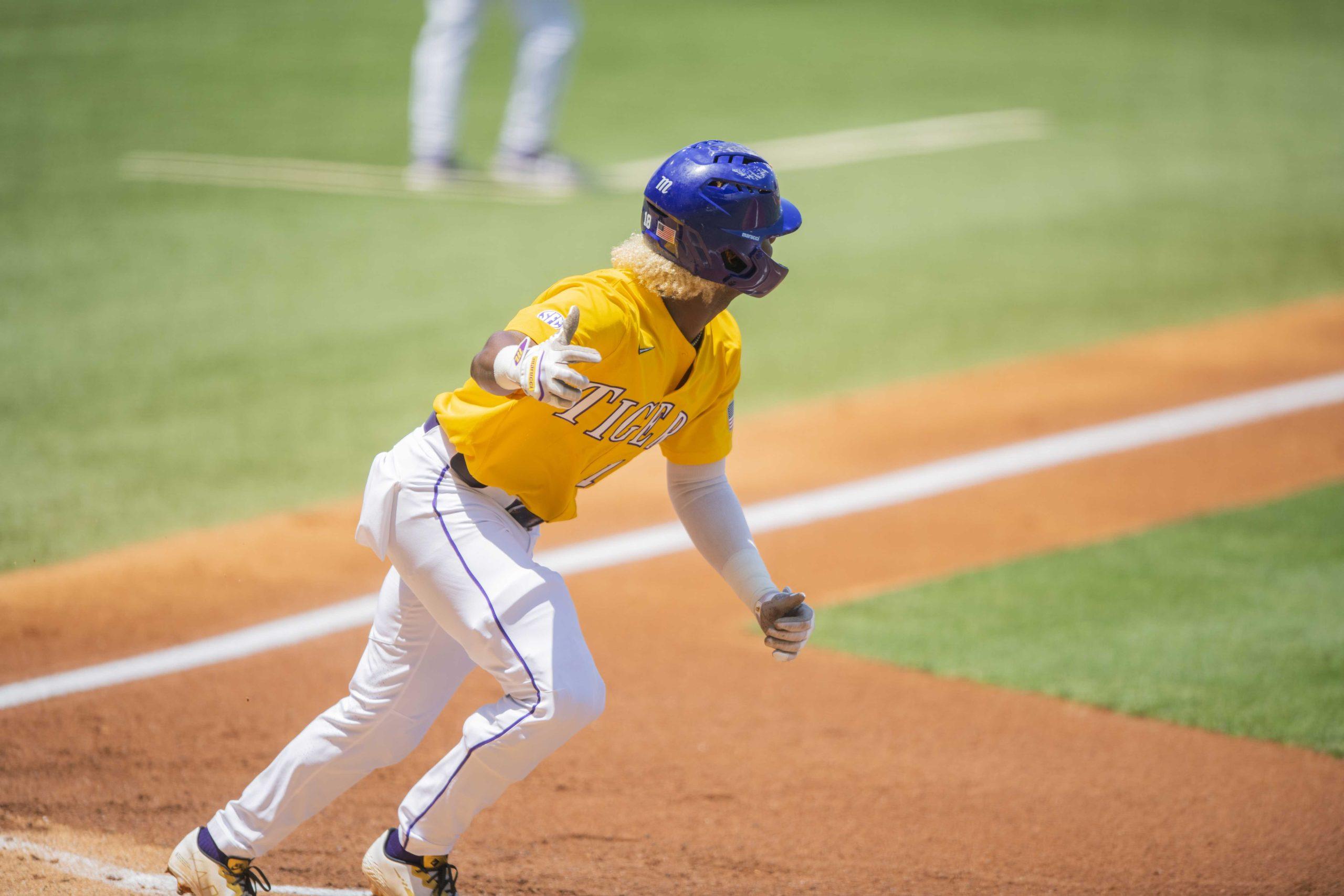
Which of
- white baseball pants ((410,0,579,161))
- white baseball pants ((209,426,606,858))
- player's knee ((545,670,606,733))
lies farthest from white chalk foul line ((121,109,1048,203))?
player's knee ((545,670,606,733))

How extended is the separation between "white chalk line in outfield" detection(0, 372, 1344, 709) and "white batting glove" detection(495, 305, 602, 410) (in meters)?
2.78

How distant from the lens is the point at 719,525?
3.69m

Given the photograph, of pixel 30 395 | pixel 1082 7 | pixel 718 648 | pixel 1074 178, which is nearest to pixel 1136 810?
pixel 718 648

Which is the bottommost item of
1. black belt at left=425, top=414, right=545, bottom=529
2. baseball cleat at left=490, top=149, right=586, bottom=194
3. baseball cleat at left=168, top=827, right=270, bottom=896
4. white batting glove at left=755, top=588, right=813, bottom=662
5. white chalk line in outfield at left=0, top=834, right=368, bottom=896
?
baseball cleat at left=490, top=149, right=586, bottom=194

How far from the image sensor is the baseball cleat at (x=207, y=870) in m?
3.47

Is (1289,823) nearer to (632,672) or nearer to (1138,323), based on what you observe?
(632,672)

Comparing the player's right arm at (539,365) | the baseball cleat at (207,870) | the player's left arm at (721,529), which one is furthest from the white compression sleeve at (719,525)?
the baseball cleat at (207,870)

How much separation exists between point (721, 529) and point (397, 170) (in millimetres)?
9686

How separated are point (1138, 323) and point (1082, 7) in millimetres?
13025

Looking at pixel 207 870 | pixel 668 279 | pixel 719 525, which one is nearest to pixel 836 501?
pixel 719 525

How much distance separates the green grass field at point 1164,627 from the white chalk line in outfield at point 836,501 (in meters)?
0.99

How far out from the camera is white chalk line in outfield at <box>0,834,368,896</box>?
11.9 ft

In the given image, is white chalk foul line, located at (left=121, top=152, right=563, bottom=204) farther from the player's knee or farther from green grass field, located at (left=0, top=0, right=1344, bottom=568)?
the player's knee

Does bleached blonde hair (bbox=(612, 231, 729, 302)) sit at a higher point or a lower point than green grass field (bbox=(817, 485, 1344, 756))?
higher
